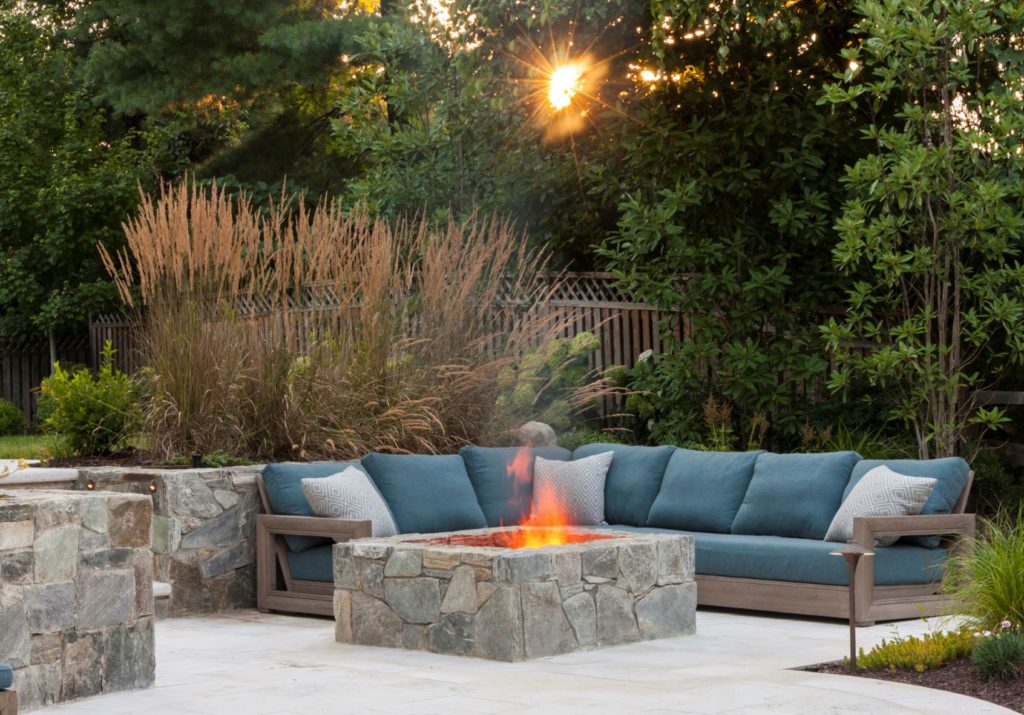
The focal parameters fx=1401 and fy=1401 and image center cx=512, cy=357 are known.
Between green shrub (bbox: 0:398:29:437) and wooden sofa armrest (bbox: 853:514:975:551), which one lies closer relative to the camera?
wooden sofa armrest (bbox: 853:514:975:551)

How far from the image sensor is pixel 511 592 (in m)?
5.77

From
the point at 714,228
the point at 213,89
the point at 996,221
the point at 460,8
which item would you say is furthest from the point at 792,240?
the point at 213,89

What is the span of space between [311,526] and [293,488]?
0.34 metres

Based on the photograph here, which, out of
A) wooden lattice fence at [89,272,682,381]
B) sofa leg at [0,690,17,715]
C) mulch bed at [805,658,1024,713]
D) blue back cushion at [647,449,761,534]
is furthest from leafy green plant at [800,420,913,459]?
sofa leg at [0,690,17,715]

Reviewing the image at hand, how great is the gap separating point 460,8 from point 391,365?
3.37 m

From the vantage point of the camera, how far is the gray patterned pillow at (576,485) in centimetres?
815

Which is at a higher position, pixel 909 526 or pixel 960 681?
pixel 909 526

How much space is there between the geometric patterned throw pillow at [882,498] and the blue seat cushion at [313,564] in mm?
2550

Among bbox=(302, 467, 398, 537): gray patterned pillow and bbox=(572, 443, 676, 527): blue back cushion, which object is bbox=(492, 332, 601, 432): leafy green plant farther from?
bbox=(302, 467, 398, 537): gray patterned pillow

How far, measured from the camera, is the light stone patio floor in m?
4.72

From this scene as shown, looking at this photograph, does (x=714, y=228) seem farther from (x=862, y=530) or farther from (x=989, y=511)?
(x=862, y=530)

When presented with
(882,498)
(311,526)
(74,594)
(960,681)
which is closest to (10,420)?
(311,526)

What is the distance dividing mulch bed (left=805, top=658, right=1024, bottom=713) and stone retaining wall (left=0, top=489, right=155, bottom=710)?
259 cm

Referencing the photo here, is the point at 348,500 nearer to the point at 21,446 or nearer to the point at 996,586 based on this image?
the point at 996,586
